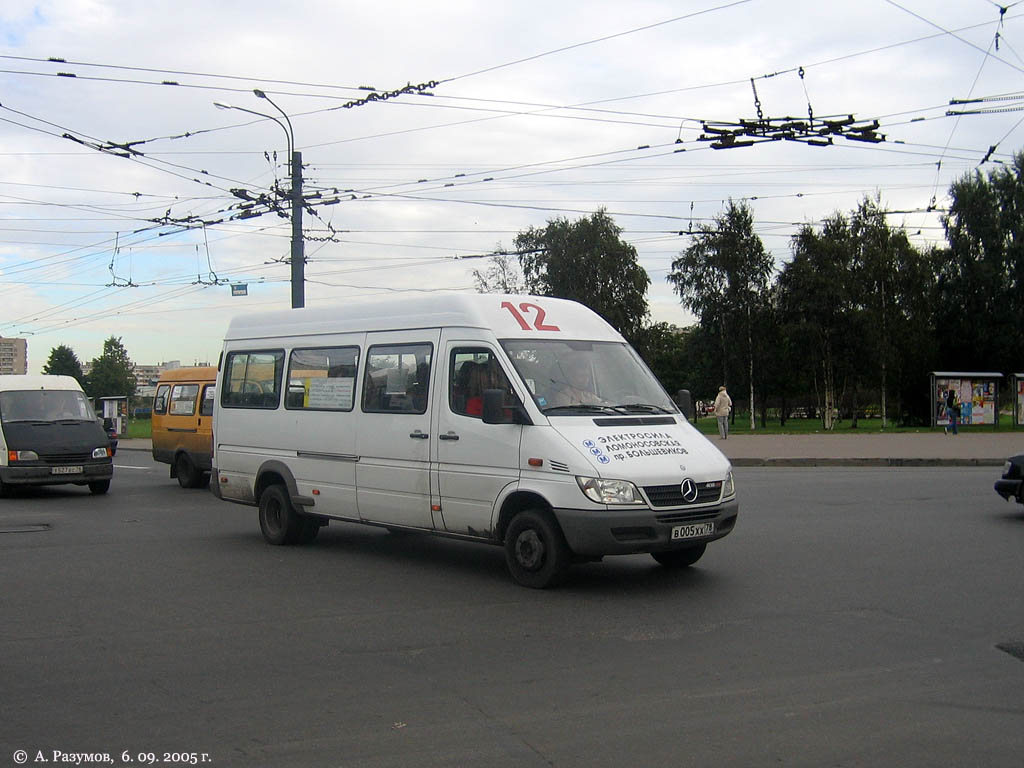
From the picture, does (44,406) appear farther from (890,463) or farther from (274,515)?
(890,463)

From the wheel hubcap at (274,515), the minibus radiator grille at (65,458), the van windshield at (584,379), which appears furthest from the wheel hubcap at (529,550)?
the minibus radiator grille at (65,458)

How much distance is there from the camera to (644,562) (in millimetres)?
10219

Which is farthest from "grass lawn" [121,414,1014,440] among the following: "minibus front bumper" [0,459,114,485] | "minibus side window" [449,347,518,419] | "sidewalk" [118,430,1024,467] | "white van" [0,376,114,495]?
"minibus side window" [449,347,518,419]

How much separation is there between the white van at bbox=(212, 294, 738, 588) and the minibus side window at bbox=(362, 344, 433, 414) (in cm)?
2

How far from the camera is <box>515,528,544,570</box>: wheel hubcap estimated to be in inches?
345

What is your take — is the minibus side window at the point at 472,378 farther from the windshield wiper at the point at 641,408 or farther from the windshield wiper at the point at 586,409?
the windshield wiper at the point at 641,408

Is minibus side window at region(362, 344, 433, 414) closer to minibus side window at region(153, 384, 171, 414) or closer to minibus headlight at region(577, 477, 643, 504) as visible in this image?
minibus headlight at region(577, 477, 643, 504)

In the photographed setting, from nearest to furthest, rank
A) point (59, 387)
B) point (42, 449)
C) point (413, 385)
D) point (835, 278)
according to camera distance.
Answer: point (413, 385)
point (42, 449)
point (59, 387)
point (835, 278)

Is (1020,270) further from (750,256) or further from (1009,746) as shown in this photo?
(1009,746)

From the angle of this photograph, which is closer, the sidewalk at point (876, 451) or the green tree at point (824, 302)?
the sidewalk at point (876, 451)

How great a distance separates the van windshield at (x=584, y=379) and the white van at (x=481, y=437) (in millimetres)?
18

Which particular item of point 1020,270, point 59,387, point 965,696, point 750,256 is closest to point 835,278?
point 750,256

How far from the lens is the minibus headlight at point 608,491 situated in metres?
8.34

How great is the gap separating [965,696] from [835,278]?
52.8 metres
